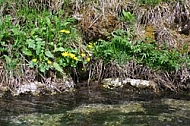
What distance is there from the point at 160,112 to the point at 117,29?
167cm

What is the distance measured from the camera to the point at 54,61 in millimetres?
5125

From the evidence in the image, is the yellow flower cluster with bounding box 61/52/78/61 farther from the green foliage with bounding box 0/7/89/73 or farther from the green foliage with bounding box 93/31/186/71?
the green foliage with bounding box 93/31/186/71

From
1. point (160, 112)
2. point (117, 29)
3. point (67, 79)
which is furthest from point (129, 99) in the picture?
point (117, 29)

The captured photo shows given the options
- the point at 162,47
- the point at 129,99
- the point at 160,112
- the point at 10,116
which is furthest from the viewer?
the point at 162,47

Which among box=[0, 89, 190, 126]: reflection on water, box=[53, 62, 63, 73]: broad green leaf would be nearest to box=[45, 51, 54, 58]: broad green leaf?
box=[53, 62, 63, 73]: broad green leaf

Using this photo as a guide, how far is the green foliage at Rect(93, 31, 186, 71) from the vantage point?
17.2ft

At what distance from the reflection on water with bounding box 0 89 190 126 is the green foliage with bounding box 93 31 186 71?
48cm

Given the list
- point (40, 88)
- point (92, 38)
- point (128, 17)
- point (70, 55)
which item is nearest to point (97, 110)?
point (40, 88)

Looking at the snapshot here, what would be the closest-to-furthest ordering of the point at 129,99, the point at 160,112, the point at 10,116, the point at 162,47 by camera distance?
the point at 10,116
the point at 160,112
the point at 129,99
the point at 162,47

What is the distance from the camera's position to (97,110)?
14.4ft

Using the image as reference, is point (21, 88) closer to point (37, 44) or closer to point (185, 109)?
point (37, 44)

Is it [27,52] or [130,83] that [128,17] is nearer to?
[130,83]

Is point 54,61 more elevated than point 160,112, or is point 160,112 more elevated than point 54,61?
point 54,61

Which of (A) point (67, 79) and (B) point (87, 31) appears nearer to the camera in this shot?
(A) point (67, 79)
